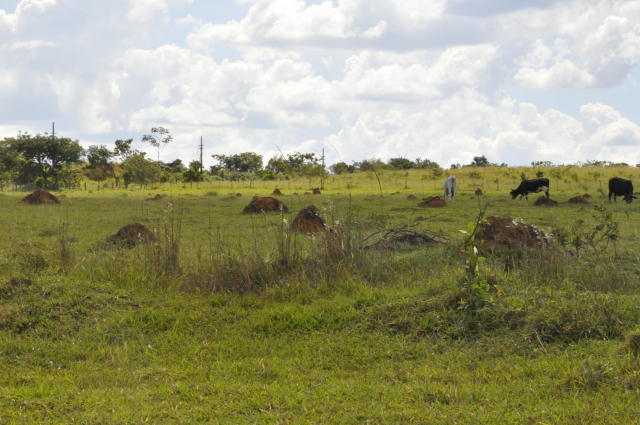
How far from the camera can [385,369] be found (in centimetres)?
579

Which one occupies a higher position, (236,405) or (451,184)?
(451,184)

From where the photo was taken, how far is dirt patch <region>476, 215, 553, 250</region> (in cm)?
959

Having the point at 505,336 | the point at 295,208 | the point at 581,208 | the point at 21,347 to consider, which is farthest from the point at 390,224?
the point at 21,347

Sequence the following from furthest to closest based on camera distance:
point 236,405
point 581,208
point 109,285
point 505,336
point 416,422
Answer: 1. point 581,208
2. point 109,285
3. point 505,336
4. point 236,405
5. point 416,422

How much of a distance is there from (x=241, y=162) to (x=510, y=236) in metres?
81.0

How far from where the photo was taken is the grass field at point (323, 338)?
4.91m

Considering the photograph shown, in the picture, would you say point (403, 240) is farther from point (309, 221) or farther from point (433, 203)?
point (433, 203)

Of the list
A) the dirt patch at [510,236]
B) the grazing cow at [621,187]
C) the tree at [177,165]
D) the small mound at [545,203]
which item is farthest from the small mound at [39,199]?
the tree at [177,165]

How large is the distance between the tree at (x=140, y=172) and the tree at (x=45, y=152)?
22.4 feet

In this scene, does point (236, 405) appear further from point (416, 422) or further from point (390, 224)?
point (390, 224)

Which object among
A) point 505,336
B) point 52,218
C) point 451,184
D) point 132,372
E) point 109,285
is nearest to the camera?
point 132,372

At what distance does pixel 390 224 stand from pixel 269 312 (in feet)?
33.8

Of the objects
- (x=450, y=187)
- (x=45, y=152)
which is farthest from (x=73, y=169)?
(x=450, y=187)

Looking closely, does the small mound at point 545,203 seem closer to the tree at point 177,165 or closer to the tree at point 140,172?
the tree at point 140,172
